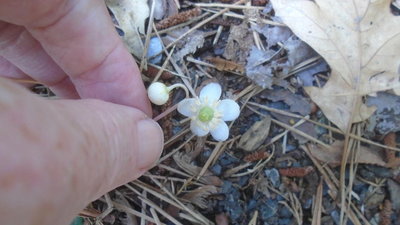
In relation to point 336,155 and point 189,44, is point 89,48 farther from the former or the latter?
point 336,155

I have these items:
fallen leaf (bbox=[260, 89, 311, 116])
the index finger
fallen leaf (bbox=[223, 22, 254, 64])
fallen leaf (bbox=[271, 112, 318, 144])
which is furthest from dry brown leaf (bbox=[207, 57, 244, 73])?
the index finger

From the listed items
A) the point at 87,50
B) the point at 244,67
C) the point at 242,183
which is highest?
the point at 87,50

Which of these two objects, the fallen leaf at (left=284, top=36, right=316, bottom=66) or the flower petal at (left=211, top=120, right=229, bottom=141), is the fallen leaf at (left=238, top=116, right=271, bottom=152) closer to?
the flower petal at (left=211, top=120, right=229, bottom=141)

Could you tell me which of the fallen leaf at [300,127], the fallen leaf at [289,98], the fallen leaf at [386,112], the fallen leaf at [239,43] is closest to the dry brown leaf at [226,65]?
the fallen leaf at [239,43]

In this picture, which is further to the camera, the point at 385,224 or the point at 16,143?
the point at 385,224

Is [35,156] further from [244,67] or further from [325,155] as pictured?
[325,155]

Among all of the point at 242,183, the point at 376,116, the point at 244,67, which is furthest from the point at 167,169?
the point at 376,116
